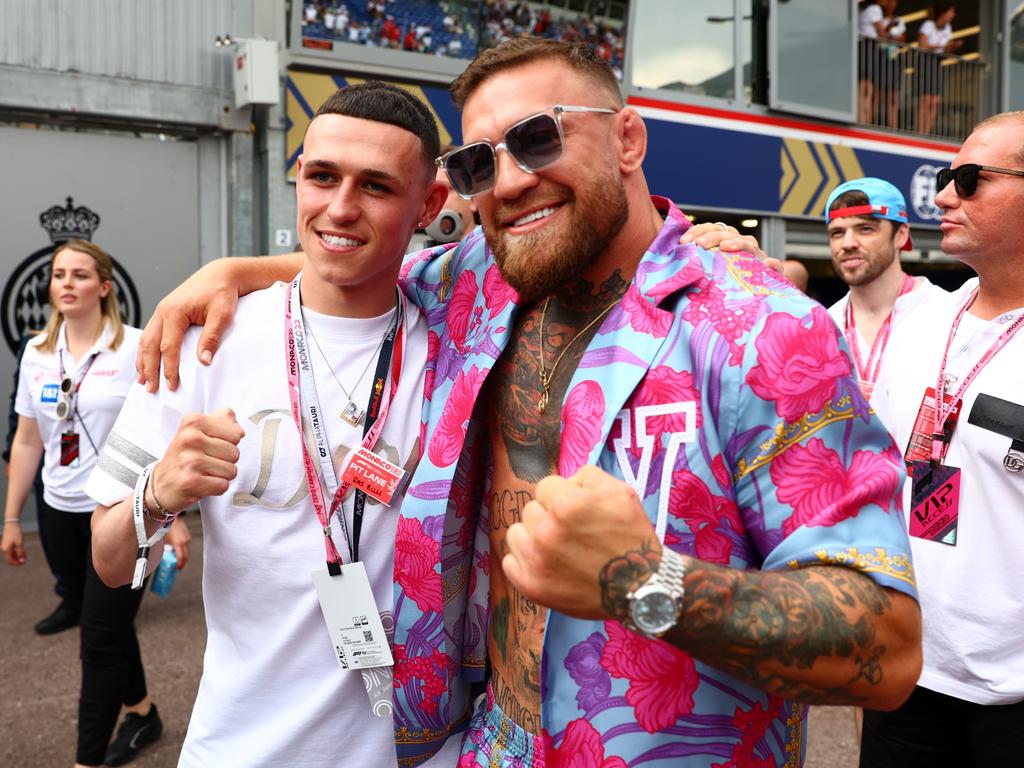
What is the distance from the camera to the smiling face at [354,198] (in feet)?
6.42

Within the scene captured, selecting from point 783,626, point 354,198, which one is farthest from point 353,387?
point 783,626

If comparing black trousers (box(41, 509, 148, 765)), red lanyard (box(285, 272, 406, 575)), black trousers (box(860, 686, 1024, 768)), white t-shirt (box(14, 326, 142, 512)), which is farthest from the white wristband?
white t-shirt (box(14, 326, 142, 512))

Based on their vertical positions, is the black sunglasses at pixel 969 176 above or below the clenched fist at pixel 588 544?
above

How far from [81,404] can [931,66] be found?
14040 millimetres

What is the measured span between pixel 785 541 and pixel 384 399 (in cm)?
101

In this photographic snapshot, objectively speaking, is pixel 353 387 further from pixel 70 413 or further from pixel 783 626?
pixel 70 413

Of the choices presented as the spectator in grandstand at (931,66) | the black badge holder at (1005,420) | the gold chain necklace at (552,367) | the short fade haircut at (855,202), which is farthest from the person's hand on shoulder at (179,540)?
the spectator in grandstand at (931,66)

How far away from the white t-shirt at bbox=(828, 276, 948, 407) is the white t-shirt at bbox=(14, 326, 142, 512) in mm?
3362

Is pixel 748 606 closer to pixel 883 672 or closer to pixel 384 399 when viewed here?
pixel 883 672

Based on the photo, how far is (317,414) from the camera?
195 centimetres

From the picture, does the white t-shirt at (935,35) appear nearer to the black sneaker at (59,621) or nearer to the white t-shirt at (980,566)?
the white t-shirt at (980,566)

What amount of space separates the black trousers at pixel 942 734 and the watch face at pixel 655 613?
69.3 inches

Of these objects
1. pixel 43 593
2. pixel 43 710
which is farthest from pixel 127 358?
pixel 43 593

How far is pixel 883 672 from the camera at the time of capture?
1.23 meters
